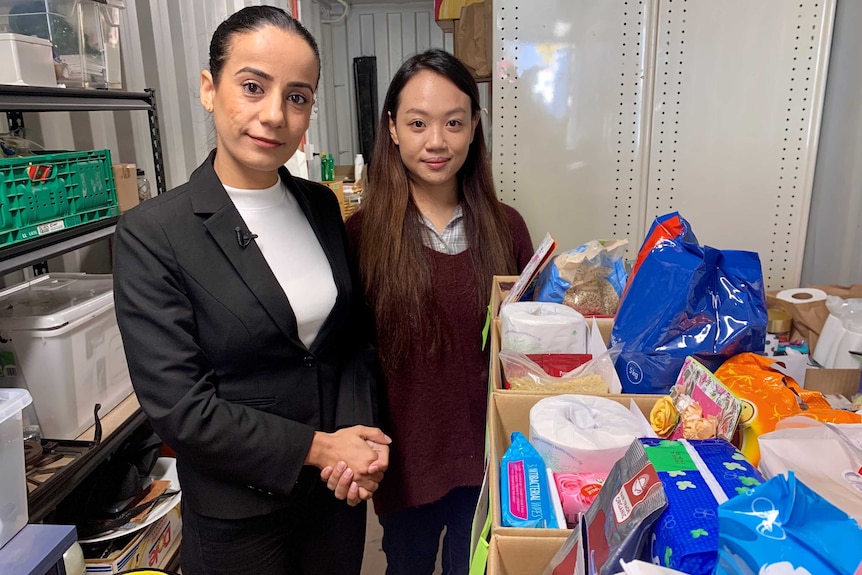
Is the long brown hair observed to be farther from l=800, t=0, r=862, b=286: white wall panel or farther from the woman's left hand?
l=800, t=0, r=862, b=286: white wall panel

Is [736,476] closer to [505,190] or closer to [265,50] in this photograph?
[265,50]

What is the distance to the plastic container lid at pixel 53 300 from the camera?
4.85ft

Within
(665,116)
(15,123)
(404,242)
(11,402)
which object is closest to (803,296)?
(665,116)

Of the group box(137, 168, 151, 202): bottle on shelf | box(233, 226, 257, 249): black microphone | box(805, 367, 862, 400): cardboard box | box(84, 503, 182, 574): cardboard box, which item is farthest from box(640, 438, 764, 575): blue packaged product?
box(137, 168, 151, 202): bottle on shelf

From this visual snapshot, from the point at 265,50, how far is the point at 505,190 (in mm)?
1116

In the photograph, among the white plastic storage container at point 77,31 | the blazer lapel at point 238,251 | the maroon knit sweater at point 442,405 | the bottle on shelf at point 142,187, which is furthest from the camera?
the bottle on shelf at point 142,187

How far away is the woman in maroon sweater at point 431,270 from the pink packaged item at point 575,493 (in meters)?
0.69

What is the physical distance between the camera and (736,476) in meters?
0.50

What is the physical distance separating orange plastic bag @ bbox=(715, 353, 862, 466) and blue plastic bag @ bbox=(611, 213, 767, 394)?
2.1 inches

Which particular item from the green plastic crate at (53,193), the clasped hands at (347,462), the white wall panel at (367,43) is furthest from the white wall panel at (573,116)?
the white wall panel at (367,43)

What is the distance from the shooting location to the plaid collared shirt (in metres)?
1.35

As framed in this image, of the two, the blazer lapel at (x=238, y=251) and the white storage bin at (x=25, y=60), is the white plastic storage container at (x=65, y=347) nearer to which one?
the white storage bin at (x=25, y=60)

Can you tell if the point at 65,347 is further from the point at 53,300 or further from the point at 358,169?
the point at 358,169

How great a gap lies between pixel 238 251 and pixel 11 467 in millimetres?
715
